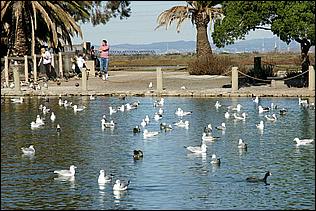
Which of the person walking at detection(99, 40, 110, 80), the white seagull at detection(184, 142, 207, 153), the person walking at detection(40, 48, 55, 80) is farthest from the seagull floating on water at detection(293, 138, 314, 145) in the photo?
the person walking at detection(40, 48, 55, 80)

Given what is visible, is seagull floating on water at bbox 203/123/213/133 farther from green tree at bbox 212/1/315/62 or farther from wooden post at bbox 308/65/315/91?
wooden post at bbox 308/65/315/91

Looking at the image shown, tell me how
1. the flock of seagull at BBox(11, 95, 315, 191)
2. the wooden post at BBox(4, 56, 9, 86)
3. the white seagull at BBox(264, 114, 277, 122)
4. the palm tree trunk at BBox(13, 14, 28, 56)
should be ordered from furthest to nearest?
the palm tree trunk at BBox(13, 14, 28, 56) → the wooden post at BBox(4, 56, 9, 86) → the white seagull at BBox(264, 114, 277, 122) → the flock of seagull at BBox(11, 95, 315, 191)

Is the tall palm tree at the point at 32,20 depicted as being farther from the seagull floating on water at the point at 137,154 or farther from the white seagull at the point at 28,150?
the seagull floating on water at the point at 137,154

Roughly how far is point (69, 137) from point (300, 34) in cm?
1205

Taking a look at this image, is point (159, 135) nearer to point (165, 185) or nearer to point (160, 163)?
point (160, 163)

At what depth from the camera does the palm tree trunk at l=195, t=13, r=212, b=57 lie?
150 feet

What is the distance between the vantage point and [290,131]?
20828mm

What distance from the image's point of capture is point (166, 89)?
113 ft

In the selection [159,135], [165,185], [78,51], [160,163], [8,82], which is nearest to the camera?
[165,185]

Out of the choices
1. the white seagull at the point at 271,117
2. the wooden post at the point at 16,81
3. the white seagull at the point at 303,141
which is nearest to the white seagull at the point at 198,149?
the white seagull at the point at 303,141

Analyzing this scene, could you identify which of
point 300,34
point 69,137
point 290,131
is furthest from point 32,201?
point 300,34

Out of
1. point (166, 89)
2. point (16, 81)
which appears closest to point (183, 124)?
point (166, 89)

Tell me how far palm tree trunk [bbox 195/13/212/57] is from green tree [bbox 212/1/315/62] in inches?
497

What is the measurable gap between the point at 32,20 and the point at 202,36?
34.1 feet
